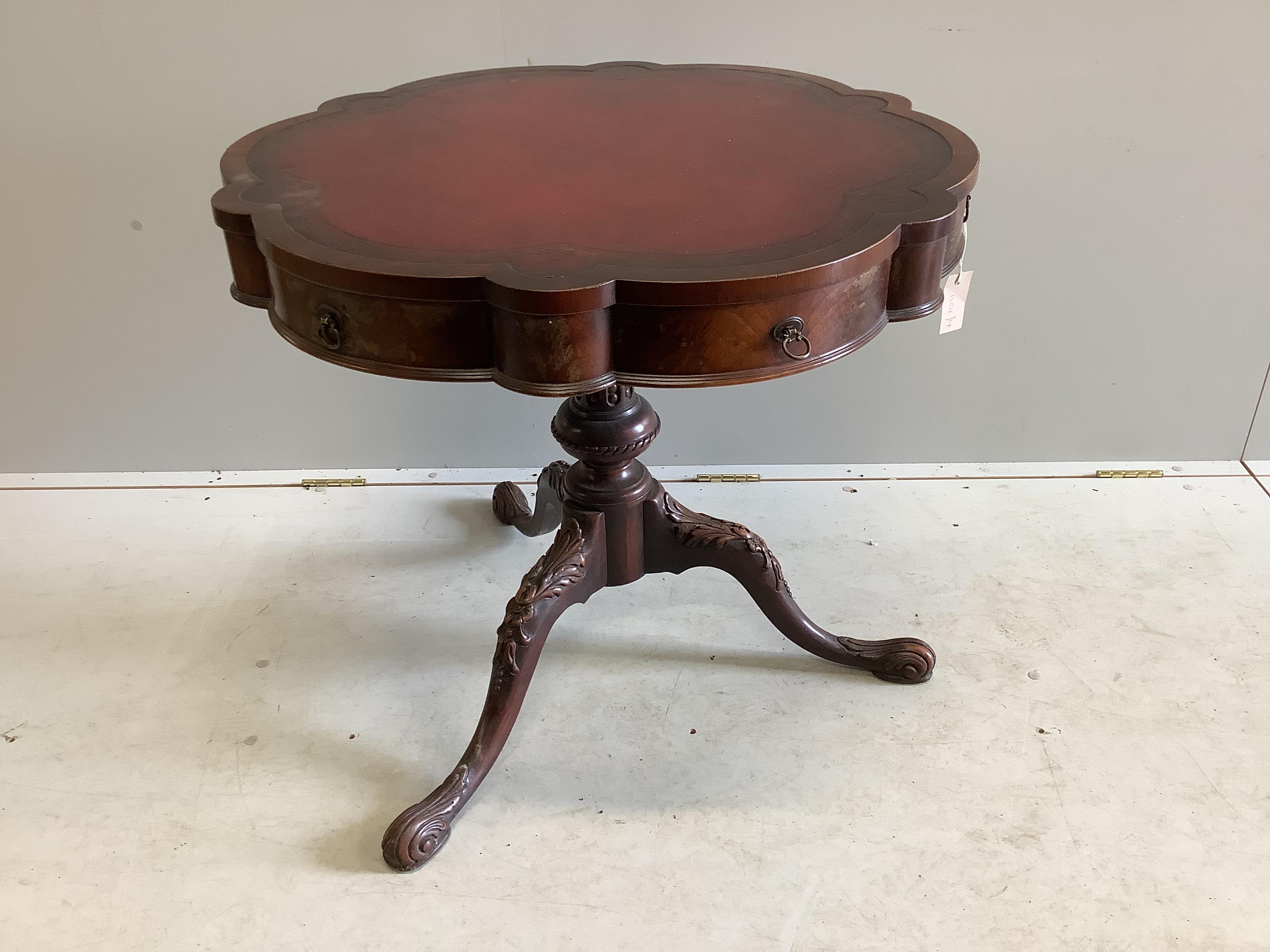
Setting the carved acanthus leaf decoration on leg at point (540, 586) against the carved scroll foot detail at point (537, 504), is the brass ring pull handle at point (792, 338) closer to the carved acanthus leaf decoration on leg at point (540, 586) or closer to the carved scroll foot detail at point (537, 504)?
the carved acanthus leaf decoration on leg at point (540, 586)

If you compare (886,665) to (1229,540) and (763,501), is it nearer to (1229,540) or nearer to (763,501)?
(763,501)

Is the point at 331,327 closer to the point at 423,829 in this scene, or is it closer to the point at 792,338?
the point at 792,338

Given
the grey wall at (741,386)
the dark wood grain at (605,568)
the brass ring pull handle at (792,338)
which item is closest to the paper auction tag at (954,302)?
the brass ring pull handle at (792,338)

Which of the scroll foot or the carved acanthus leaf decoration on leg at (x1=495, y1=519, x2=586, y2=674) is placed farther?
the scroll foot

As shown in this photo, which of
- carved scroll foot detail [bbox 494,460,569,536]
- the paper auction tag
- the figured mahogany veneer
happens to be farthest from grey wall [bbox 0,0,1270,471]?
the paper auction tag

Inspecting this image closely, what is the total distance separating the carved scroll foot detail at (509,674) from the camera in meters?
1.36

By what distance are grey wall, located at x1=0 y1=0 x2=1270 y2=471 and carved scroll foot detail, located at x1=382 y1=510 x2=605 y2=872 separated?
0.62 meters

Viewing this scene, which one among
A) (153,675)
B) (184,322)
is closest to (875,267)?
(153,675)

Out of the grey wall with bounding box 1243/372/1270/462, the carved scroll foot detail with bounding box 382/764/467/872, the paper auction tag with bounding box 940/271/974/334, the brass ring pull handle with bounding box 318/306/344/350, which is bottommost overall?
the carved scroll foot detail with bounding box 382/764/467/872

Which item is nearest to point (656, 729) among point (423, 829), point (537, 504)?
point (423, 829)

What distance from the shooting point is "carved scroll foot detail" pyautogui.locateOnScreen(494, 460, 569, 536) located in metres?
1.81

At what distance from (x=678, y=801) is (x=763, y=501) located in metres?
0.78

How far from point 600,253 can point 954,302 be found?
485 millimetres

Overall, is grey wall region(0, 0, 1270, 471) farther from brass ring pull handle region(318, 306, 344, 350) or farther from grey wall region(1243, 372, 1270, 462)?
brass ring pull handle region(318, 306, 344, 350)
